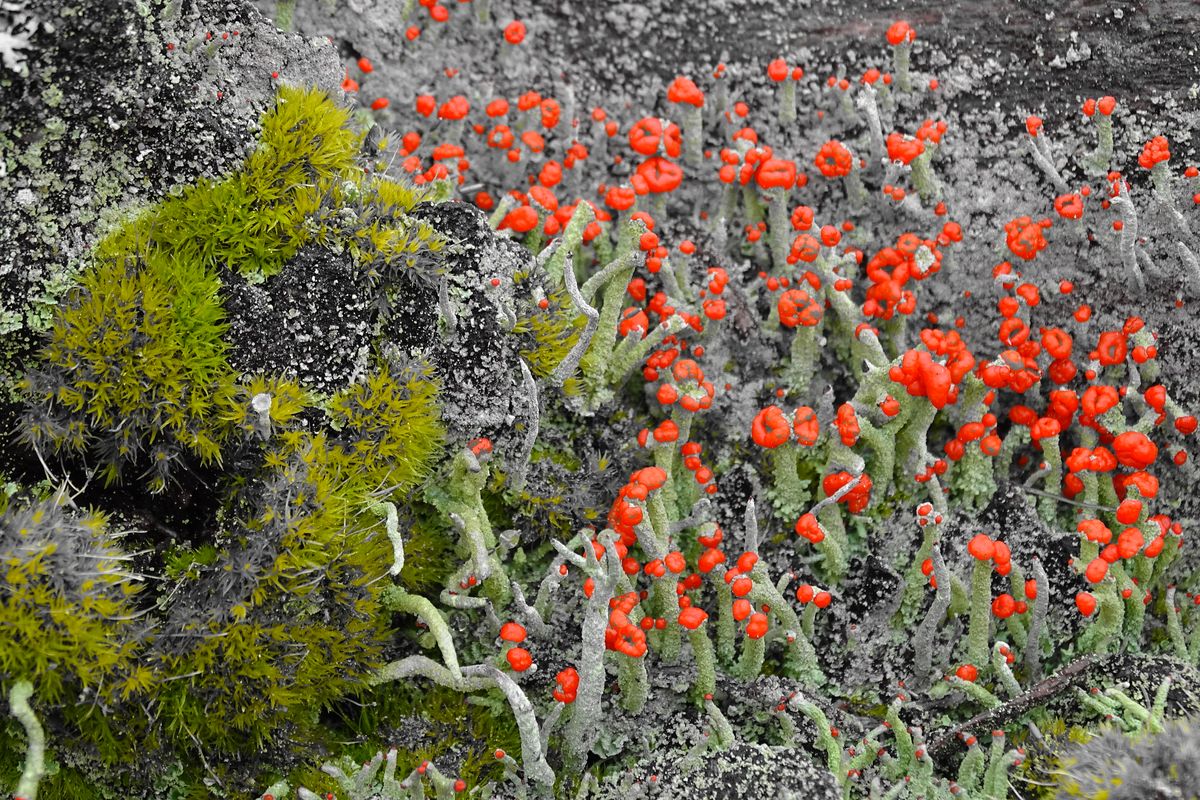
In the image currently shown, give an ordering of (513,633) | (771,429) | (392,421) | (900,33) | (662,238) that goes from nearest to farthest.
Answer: (513,633) → (392,421) → (771,429) → (900,33) → (662,238)

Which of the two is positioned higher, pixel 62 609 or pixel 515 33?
pixel 515 33

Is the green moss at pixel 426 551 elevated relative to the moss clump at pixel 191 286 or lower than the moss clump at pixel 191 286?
lower

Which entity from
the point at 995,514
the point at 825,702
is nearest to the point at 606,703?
the point at 825,702

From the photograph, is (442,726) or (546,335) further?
(546,335)

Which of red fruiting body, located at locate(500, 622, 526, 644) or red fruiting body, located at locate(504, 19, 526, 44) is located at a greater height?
red fruiting body, located at locate(504, 19, 526, 44)

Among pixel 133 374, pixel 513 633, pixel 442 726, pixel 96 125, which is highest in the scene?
pixel 96 125

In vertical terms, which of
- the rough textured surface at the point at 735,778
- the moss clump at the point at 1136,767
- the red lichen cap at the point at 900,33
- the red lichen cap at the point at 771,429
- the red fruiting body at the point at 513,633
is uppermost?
the red lichen cap at the point at 900,33

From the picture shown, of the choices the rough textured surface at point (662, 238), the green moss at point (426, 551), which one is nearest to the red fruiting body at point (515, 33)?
the rough textured surface at point (662, 238)

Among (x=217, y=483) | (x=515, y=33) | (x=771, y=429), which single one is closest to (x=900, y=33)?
(x=515, y=33)

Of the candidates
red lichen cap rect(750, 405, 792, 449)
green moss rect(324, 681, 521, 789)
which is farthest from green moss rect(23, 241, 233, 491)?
red lichen cap rect(750, 405, 792, 449)

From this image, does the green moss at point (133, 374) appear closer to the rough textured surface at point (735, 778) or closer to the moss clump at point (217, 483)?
the moss clump at point (217, 483)

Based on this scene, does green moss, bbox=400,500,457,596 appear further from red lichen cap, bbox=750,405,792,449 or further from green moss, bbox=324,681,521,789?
red lichen cap, bbox=750,405,792,449

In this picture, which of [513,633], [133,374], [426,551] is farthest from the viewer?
[426,551]

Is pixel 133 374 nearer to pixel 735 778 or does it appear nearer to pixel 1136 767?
pixel 735 778
